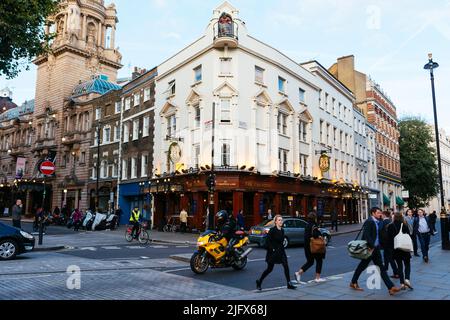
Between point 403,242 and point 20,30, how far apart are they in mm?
20837

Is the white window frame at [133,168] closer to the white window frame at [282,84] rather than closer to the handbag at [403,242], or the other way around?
the white window frame at [282,84]

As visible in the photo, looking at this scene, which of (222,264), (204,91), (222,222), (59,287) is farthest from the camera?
(204,91)

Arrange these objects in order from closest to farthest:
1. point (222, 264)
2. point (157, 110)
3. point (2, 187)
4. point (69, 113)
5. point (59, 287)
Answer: point (59, 287)
point (222, 264)
point (157, 110)
point (69, 113)
point (2, 187)

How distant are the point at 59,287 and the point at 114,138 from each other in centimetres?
3218

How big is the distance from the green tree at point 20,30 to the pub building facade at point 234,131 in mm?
11062

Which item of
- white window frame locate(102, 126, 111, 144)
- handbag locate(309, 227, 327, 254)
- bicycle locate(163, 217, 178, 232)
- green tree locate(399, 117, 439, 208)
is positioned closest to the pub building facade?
bicycle locate(163, 217, 178, 232)

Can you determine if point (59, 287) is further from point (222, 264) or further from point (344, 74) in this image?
point (344, 74)

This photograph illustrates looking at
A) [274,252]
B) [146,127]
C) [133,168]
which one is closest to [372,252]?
[274,252]

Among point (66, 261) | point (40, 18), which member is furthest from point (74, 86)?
point (66, 261)

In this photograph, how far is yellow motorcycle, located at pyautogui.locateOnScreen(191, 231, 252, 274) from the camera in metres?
10.3

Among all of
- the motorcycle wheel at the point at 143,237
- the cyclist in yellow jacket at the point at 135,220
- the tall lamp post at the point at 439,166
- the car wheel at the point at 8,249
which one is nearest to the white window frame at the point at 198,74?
the cyclist in yellow jacket at the point at 135,220

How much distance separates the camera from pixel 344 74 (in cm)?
4906

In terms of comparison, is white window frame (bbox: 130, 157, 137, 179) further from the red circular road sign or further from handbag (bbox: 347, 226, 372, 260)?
handbag (bbox: 347, 226, 372, 260)

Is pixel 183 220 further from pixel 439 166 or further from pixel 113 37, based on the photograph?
pixel 113 37
